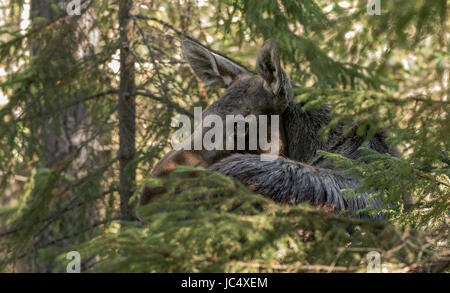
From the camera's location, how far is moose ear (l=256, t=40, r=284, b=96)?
3.74 m

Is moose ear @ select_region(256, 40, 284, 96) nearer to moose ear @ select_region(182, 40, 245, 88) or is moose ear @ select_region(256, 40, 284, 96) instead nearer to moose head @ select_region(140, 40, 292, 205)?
moose head @ select_region(140, 40, 292, 205)

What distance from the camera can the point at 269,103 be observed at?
169 inches

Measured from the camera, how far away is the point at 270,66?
403 cm

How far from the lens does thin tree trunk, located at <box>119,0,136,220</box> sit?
19.0 feet

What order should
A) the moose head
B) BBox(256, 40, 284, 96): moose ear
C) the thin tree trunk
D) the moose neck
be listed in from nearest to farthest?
BBox(256, 40, 284, 96): moose ear < the moose head < the moose neck < the thin tree trunk

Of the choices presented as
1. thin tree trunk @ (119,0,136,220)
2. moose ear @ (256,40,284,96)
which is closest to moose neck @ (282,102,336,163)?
moose ear @ (256,40,284,96)

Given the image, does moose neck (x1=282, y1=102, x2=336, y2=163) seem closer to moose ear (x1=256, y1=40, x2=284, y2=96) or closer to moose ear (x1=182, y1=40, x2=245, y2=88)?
moose ear (x1=256, y1=40, x2=284, y2=96)

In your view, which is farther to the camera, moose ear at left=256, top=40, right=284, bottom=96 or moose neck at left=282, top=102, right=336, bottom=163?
moose neck at left=282, top=102, right=336, bottom=163

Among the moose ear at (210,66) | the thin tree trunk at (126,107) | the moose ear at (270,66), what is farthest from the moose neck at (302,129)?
the thin tree trunk at (126,107)

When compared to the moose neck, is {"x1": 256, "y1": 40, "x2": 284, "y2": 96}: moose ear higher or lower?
higher

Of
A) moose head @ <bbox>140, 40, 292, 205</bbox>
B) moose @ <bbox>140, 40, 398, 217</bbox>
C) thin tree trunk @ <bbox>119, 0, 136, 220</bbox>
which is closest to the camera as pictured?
moose @ <bbox>140, 40, 398, 217</bbox>

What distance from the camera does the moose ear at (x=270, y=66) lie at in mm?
3744
